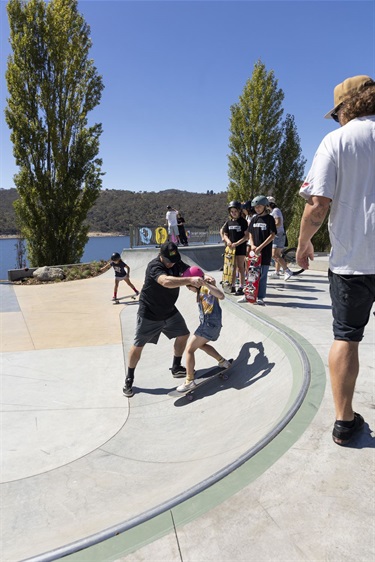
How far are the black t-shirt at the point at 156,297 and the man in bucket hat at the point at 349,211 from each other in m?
2.45

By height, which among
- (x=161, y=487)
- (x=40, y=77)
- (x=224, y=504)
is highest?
(x=40, y=77)

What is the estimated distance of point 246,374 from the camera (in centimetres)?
434

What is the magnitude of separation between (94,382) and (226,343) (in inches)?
78.9

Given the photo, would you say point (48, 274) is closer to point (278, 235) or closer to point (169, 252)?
point (278, 235)

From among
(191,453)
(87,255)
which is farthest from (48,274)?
(87,255)

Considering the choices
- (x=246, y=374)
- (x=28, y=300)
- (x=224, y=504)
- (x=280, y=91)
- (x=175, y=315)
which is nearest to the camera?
(x=224, y=504)

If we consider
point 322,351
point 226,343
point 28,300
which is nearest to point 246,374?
point 322,351

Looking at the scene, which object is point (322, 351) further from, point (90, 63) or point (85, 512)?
point (90, 63)

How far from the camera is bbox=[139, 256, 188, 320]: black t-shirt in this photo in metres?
4.44

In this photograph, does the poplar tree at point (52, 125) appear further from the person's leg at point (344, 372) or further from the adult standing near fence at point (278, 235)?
the person's leg at point (344, 372)

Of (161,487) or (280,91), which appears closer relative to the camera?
(161,487)

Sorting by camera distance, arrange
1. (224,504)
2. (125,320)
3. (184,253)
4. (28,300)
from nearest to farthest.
A: (224,504) → (125,320) → (28,300) → (184,253)

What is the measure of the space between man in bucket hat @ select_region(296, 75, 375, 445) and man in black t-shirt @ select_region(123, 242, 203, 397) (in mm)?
2295

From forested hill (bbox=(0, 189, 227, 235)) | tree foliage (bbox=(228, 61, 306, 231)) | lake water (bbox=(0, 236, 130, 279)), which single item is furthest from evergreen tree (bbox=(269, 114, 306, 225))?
forested hill (bbox=(0, 189, 227, 235))
